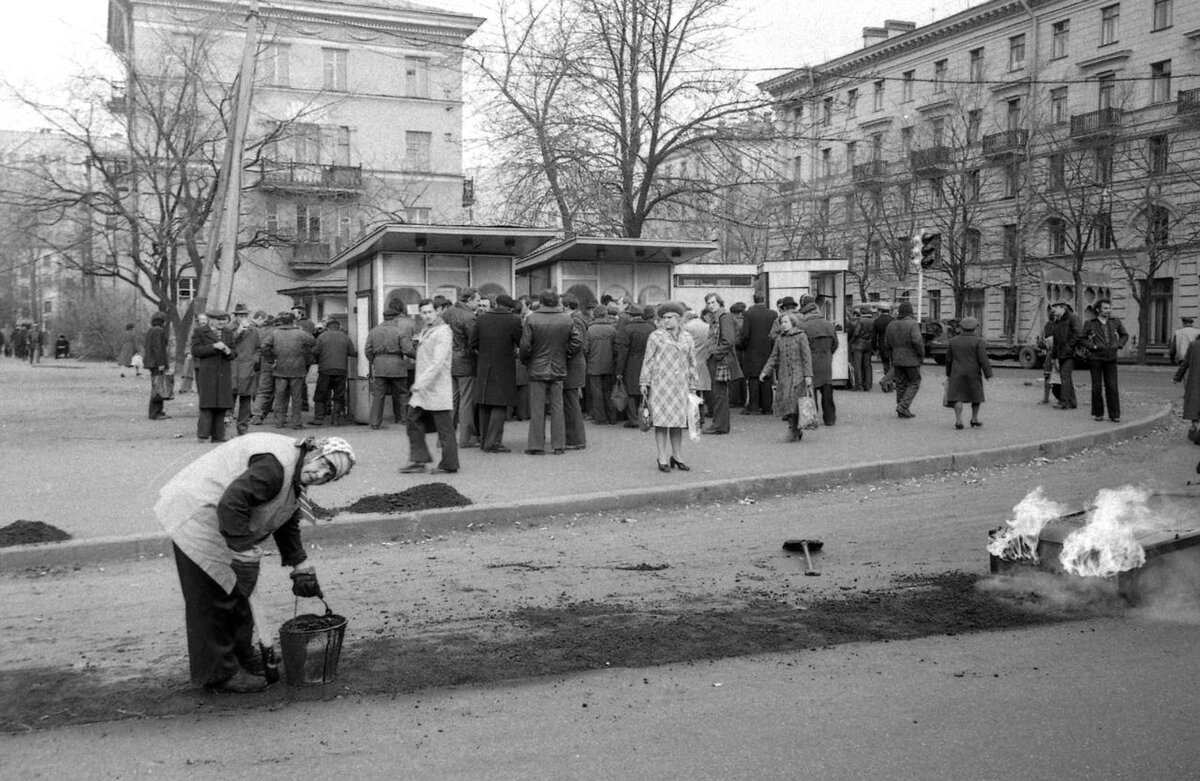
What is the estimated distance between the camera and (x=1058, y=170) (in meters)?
44.1

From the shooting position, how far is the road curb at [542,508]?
323 inches

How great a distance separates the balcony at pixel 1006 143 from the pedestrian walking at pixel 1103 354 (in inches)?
1234

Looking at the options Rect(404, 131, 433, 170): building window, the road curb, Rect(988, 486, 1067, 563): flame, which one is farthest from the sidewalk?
Rect(404, 131, 433, 170): building window

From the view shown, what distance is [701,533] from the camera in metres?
9.01

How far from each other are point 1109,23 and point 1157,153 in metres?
8.48

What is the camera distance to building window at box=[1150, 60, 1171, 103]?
43625mm

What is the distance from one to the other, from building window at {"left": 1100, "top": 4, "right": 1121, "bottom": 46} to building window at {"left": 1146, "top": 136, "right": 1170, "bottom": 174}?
22.8ft

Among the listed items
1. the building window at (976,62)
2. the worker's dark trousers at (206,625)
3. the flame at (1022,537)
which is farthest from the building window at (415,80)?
the worker's dark trousers at (206,625)

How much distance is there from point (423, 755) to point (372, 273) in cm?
1380

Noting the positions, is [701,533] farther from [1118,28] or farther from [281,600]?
[1118,28]

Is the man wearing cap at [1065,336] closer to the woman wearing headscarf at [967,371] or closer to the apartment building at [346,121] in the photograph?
the woman wearing headscarf at [967,371]

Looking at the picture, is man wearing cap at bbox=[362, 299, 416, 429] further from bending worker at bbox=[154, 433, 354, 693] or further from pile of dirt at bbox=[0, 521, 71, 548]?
bending worker at bbox=[154, 433, 354, 693]

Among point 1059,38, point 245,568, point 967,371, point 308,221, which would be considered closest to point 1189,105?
point 1059,38

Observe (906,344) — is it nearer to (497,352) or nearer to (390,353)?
(497,352)
